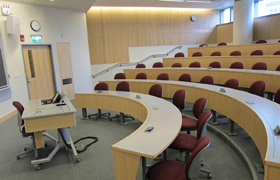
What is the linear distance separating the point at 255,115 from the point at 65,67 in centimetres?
703

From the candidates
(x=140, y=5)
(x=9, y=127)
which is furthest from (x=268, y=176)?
(x=140, y=5)

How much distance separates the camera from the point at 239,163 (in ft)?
9.68

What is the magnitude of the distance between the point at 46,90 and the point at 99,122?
3384mm

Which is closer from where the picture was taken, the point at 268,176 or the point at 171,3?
the point at 268,176

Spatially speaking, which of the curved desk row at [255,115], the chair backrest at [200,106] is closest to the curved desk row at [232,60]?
the curved desk row at [255,115]

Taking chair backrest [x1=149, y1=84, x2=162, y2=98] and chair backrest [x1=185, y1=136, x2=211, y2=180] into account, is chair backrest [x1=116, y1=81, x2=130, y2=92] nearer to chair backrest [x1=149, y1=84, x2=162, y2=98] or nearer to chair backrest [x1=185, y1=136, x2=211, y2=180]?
chair backrest [x1=149, y1=84, x2=162, y2=98]

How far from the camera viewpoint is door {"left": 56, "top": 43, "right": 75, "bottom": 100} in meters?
7.81

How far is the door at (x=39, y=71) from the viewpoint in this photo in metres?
6.92

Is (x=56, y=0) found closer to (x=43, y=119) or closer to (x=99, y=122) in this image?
(x=99, y=122)

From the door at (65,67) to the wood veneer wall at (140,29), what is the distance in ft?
5.29

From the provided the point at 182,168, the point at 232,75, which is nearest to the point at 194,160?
the point at 182,168

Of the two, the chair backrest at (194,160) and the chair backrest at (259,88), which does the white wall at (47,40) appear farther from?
the chair backrest at (259,88)

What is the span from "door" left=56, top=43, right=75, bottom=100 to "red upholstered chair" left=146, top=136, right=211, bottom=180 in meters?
6.68

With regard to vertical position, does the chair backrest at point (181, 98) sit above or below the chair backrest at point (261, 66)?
below
